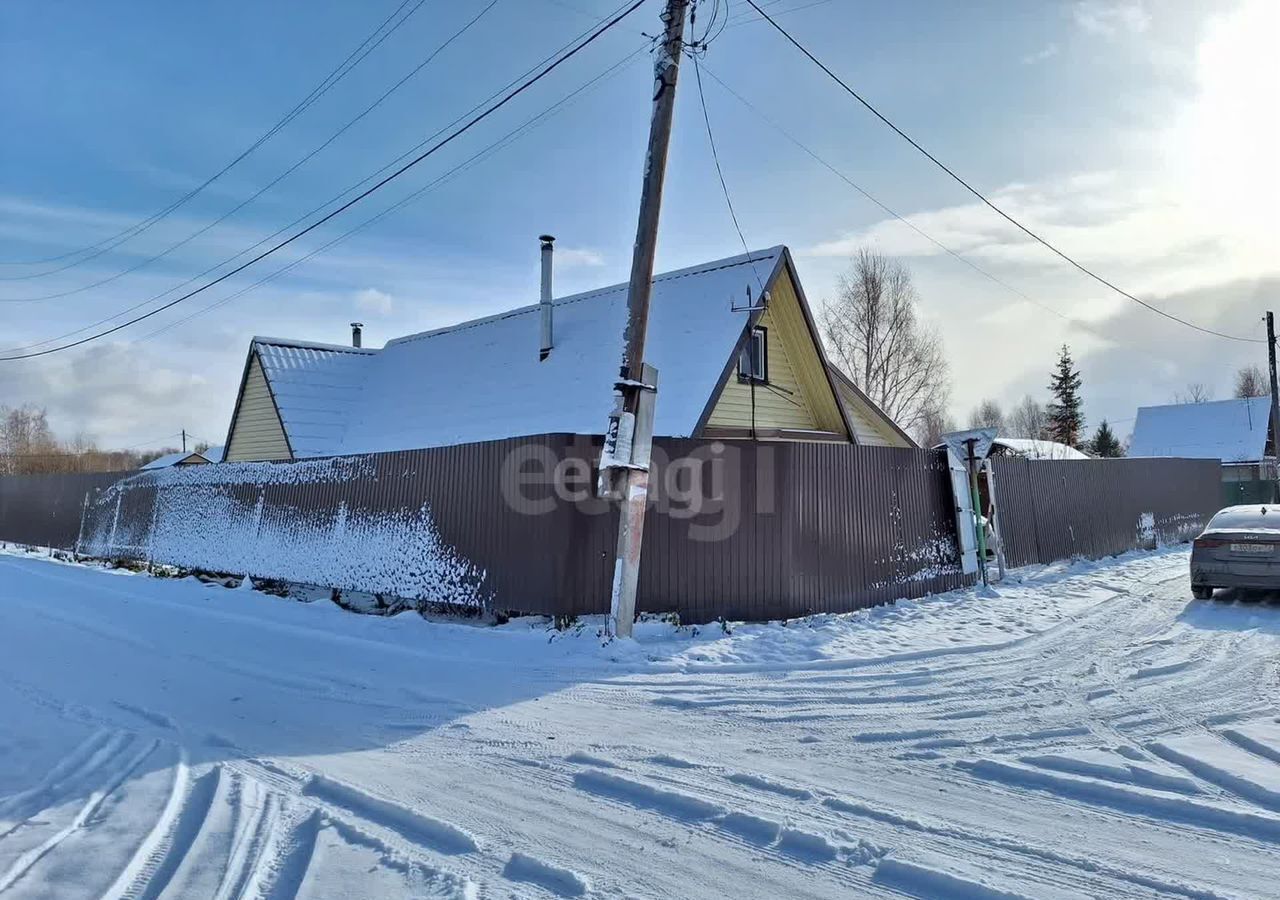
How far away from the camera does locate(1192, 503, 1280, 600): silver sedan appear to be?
35.9ft

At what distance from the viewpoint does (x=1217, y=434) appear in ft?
147

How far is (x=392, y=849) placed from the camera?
3748 mm

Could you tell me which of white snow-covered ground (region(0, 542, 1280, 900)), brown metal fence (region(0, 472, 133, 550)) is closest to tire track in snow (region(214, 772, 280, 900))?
white snow-covered ground (region(0, 542, 1280, 900))

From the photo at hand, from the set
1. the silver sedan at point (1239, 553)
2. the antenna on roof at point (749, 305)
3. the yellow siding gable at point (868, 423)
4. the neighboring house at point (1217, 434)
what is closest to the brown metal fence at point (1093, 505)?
the silver sedan at point (1239, 553)

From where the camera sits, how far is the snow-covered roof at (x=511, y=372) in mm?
15031

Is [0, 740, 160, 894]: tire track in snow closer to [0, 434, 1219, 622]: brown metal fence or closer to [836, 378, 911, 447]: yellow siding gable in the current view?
[0, 434, 1219, 622]: brown metal fence

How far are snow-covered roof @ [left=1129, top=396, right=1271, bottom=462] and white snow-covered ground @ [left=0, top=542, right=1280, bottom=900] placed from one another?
43.3 m

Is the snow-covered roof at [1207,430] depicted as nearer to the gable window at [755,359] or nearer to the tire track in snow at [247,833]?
the gable window at [755,359]

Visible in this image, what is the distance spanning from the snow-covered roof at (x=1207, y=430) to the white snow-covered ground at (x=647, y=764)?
4330 centimetres

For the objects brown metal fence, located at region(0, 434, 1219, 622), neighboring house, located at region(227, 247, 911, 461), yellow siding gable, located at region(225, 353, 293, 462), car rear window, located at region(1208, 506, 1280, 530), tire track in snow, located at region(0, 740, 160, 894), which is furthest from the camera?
yellow siding gable, located at region(225, 353, 293, 462)

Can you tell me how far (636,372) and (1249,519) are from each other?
32.4 ft

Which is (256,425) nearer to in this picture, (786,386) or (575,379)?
(575,379)

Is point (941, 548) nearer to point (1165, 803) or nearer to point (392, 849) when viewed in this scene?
point (1165, 803)

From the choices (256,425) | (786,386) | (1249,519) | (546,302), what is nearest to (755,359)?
(786,386)
